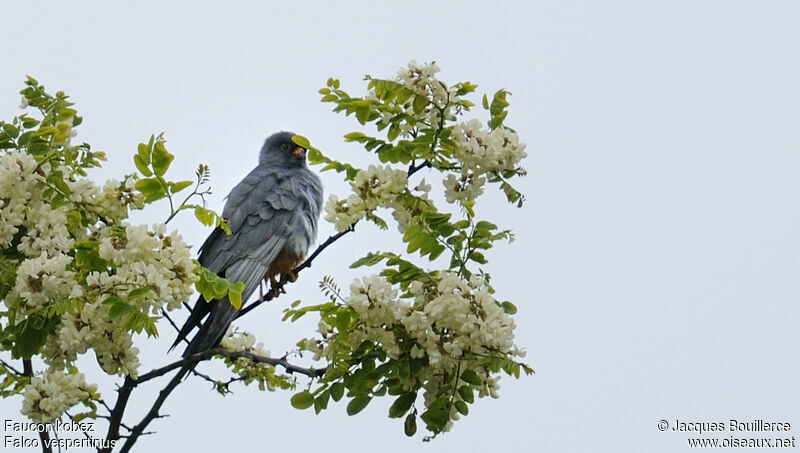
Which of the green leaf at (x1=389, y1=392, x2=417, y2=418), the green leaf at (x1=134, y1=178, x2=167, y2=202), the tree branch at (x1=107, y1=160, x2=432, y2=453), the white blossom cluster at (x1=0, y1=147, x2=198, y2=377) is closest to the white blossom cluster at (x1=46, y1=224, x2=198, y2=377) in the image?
the white blossom cluster at (x1=0, y1=147, x2=198, y2=377)

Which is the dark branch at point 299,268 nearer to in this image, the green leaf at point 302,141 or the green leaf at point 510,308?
the green leaf at point 302,141

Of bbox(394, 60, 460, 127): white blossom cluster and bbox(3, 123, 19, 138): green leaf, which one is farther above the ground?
bbox(394, 60, 460, 127): white blossom cluster

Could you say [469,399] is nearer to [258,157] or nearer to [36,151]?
[36,151]

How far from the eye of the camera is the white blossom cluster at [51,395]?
3453mm

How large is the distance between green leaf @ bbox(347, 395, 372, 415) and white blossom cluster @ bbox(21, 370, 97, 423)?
1068mm

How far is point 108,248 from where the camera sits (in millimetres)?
3189

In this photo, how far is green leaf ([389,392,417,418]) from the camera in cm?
365

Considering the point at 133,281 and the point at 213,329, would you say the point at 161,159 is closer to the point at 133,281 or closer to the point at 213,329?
the point at 133,281

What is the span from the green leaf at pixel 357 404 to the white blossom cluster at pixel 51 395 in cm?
107

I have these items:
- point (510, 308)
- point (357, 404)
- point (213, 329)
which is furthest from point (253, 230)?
point (510, 308)

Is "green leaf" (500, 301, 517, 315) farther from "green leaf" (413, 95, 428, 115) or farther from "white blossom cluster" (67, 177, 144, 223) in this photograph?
"white blossom cluster" (67, 177, 144, 223)

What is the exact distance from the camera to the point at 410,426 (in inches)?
143

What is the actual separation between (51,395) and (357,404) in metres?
1.22

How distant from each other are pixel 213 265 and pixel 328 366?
1.99m
